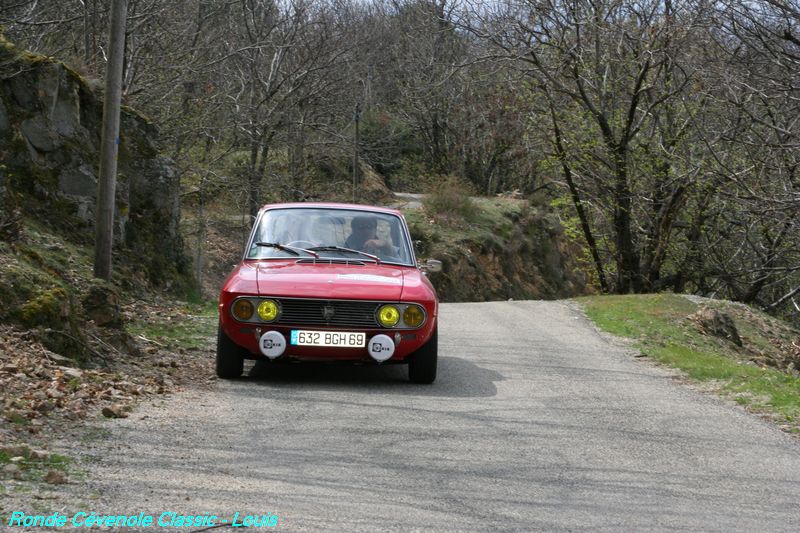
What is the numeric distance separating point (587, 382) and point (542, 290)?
101 feet

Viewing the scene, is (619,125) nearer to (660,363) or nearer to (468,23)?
(468,23)

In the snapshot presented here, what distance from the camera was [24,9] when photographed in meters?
21.5

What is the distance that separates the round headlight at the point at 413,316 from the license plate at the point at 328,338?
41 centimetres

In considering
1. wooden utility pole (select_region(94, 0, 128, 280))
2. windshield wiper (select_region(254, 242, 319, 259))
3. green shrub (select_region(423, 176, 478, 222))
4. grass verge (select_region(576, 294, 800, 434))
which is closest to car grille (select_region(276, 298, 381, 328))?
windshield wiper (select_region(254, 242, 319, 259))

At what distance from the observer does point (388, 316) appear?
9.18 m

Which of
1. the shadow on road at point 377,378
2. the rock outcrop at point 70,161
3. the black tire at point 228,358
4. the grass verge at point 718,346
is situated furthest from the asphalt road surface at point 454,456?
the rock outcrop at point 70,161

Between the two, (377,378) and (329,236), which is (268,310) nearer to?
(377,378)

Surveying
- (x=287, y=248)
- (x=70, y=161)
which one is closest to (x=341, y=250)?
(x=287, y=248)

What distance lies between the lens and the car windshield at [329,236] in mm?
10359

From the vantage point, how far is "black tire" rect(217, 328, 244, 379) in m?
9.25

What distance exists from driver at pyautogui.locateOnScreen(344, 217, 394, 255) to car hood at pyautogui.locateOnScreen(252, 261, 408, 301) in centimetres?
46

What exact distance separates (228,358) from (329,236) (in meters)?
1.83

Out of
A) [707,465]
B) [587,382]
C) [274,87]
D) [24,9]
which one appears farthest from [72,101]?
[274,87]

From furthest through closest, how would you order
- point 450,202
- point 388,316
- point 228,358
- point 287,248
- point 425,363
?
point 450,202 → point 287,248 → point 425,363 → point 228,358 → point 388,316
